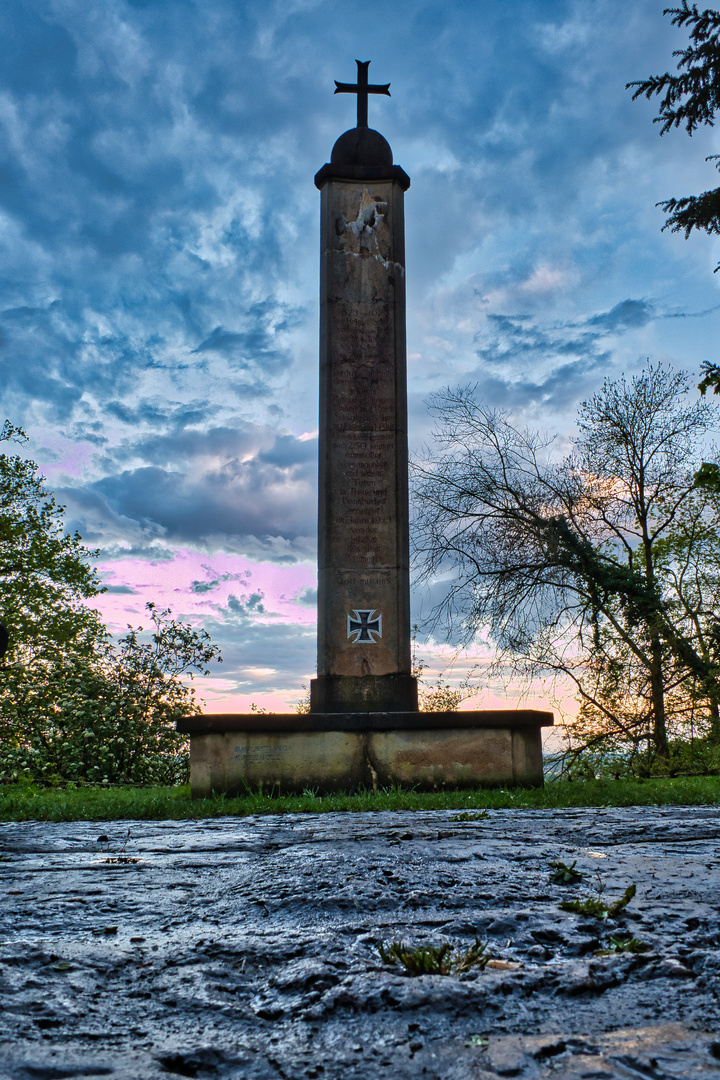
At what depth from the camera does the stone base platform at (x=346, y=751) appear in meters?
7.47

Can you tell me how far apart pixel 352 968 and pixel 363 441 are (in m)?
7.72

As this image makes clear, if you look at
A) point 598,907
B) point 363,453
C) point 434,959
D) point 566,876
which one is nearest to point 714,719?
point 363,453

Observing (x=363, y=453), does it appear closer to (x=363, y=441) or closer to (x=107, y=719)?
(x=363, y=441)

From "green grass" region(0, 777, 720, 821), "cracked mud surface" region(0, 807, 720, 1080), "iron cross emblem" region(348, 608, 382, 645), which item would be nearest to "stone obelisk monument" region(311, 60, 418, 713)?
"iron cross emblem" region(348, 608, 382, 645)

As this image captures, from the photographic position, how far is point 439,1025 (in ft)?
4.95

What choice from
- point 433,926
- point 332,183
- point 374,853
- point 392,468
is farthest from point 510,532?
point 433,926

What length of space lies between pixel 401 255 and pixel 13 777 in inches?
378

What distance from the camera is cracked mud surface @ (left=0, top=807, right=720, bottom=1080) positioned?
1387 millimetres

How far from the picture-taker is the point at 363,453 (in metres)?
9.21

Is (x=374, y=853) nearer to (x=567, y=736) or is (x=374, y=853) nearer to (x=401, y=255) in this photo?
(x=401, y=255)

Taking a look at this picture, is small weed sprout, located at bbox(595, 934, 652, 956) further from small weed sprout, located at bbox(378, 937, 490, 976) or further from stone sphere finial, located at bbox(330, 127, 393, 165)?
stone sphere finial, located at bbox(330, 127, 393, 165)

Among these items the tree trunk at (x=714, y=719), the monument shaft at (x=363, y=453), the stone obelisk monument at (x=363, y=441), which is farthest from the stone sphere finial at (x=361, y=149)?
the tree trunk at (x=714, y=719)

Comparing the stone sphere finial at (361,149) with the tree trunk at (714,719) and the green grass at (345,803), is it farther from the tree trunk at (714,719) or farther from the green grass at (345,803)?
the tree trunk at (714,719)

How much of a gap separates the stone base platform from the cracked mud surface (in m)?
3.83
